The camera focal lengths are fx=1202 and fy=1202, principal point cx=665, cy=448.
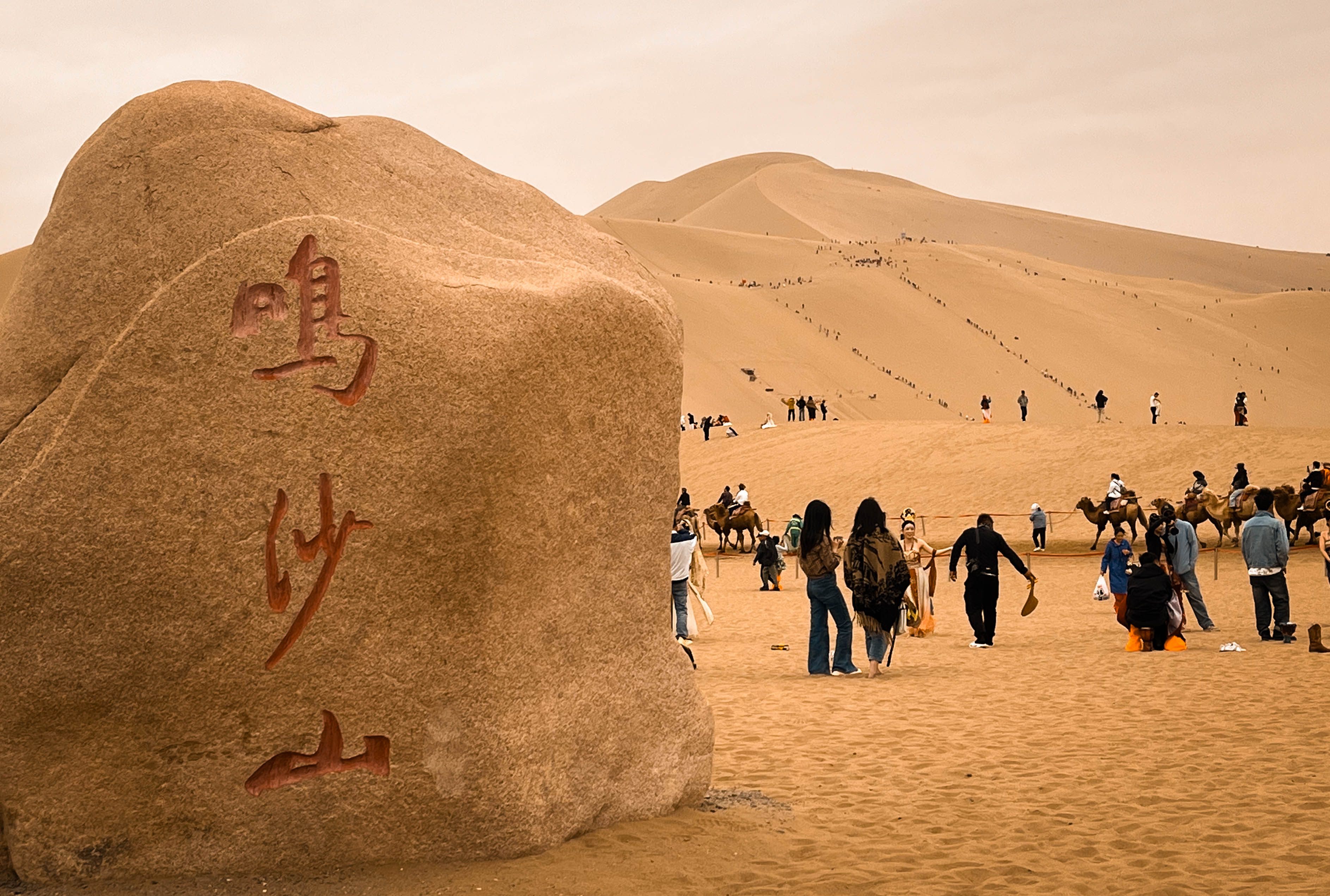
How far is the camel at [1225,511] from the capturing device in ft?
73.6

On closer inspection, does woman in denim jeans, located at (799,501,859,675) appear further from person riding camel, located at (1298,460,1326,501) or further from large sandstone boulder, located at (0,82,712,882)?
person riding camel, located at (1298,460,1326,501)

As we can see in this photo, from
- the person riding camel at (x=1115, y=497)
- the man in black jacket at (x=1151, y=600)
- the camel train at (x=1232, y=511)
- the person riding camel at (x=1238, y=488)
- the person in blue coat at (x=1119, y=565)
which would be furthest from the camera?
the person riding camel at (x=1115, y=497)

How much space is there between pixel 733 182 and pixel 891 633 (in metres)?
133

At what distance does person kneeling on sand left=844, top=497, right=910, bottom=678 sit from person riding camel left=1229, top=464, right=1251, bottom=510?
14643mm

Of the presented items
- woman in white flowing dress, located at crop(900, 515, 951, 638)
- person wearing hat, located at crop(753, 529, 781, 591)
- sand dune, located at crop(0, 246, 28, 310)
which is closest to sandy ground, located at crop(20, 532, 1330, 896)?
woman in white flowing dress, located at crop(900, 515, 951, 638)

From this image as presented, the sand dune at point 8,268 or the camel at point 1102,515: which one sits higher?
the sand dune at point 8,268

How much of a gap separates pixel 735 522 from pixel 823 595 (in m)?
17.4

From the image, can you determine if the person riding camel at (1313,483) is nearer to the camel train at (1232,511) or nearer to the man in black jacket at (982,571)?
the camel train at (1232,511)

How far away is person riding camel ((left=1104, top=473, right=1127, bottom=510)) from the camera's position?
911 inches

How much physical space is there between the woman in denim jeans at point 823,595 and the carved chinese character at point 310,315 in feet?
19.5

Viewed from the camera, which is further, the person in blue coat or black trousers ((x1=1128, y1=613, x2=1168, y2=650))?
the person in blue coat

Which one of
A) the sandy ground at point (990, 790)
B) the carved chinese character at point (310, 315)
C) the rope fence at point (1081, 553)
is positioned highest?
the carved chinese character at point (310, 315)

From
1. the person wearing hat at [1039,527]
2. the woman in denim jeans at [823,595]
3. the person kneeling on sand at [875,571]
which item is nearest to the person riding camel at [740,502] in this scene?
the person wearing hat at [1039,527]

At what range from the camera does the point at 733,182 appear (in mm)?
140125
